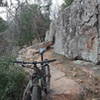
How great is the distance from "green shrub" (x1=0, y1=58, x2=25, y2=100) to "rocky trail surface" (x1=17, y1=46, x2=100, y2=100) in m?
0.39

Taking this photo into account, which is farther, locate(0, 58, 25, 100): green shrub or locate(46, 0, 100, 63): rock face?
locate(46, 0, 100, 63): rock face

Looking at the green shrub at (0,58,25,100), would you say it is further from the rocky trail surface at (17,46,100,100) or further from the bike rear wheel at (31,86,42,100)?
the bike rear wheel at (31,86,42,100)

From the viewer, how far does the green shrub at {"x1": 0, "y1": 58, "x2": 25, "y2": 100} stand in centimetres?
379

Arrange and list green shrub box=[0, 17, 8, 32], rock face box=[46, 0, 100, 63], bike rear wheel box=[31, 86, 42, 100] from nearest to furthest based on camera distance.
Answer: bike rear wheel box=[31, 86, 42, 100] → rock face box=[46, 0, 100, 63] → green shrub box=[0, 17, 8, 32]

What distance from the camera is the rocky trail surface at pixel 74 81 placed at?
13.1ft

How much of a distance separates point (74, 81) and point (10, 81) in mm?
1541

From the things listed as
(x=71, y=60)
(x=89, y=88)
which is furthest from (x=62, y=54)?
(x=89, y=88)

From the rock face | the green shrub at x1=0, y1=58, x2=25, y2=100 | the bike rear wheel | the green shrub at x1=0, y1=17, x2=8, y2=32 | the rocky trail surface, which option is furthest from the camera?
the green shrub at x1=0, y1=17, x2=8, y2=32

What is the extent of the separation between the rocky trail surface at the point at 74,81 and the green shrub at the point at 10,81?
393 mm

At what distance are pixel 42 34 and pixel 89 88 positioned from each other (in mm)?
7610

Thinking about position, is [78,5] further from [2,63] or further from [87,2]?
[2,63]

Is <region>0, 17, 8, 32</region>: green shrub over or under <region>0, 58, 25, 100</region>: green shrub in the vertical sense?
over

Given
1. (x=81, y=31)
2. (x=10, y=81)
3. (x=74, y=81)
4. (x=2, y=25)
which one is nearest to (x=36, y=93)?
(x=10, y=81)

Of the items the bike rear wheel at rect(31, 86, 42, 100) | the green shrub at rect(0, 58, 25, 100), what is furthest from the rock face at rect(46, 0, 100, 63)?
the bike rear wheel at rect(31, 86, 42, 100)
